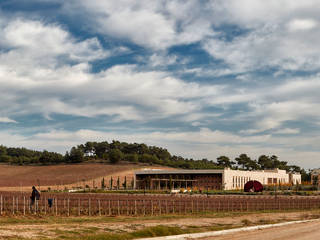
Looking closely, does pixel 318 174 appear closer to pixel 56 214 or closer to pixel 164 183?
pixel 164 183

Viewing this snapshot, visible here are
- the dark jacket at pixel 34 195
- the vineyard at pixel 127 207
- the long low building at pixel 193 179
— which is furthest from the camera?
the long low building at pixel 193 179

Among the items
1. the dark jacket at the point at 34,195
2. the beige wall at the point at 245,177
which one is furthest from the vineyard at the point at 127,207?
the beige wall at the point at 245,177

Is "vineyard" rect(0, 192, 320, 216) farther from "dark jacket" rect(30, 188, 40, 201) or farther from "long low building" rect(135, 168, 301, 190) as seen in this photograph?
"long low building" rect(135, 168, 301, 190)

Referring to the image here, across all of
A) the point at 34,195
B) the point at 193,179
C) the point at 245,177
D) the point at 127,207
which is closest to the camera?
the point at 34,195

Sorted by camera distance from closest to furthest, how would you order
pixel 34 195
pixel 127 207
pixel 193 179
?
pixel 34 195
pixel 127 207
pixel 193 179

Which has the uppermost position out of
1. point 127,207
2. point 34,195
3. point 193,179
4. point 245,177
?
point 34,195

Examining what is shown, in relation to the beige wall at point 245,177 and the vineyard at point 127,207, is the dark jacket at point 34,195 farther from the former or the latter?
the beige wall at point 245,177

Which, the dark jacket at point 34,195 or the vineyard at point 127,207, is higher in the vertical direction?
the dark jacket at point 34,195

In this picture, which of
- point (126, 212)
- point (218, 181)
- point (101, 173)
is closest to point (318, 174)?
point (218, 181)

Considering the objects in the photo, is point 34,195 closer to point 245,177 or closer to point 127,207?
point 127,207

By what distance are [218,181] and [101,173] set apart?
6844cm

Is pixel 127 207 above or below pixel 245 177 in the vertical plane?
below

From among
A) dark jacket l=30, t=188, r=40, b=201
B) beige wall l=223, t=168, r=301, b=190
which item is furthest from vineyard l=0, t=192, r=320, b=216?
beige wall l=223, t=168, r=301, b=190

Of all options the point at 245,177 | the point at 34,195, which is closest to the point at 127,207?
the point at 34,195
